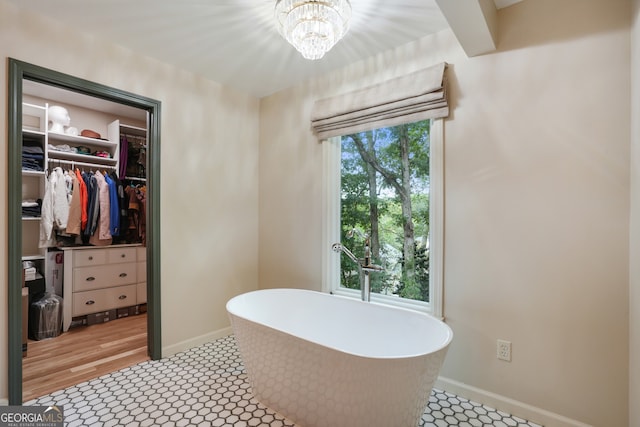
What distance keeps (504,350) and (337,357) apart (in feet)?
3.50

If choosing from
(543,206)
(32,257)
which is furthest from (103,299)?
(543,206)

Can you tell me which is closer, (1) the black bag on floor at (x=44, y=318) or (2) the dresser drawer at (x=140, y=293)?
(1) the black bag on floor at (x=44, y=318)

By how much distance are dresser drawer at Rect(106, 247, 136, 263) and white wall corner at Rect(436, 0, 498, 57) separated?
3.75m

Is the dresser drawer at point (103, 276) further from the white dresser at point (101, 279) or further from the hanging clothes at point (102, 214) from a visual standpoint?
the hanging clothes at point (102, 214)

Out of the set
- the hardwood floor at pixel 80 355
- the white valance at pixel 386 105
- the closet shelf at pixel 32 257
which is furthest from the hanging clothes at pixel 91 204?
the white valance at pixel 386 105

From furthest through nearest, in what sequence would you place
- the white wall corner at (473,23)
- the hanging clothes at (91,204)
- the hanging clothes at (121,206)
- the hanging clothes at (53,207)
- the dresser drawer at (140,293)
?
the dresser drawer at (140,293) → the hanging clothes at (121,206) → the hanging clothes at (91,204) → the hanging clothes at (53,207) → the white wall corner at (473,23)

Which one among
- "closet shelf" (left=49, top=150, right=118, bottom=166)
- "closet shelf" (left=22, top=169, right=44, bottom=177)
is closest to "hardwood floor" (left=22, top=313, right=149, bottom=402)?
"closet shelf" (left=22, top=169, right=44, bottom=177)

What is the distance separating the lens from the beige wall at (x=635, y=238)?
53.1 inches

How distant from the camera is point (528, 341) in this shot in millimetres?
1721

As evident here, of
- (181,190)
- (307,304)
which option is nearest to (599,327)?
(307,304)

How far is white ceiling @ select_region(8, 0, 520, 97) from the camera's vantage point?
178 cm

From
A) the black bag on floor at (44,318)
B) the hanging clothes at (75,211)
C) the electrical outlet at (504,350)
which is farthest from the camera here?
the hanging clothes at (75,211)

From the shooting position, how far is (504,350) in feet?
5.86

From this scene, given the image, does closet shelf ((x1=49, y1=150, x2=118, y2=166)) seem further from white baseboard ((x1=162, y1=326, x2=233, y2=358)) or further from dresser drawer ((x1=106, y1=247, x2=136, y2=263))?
white baseboard ((x1=162, y1=326, x2=233, y2=358))
